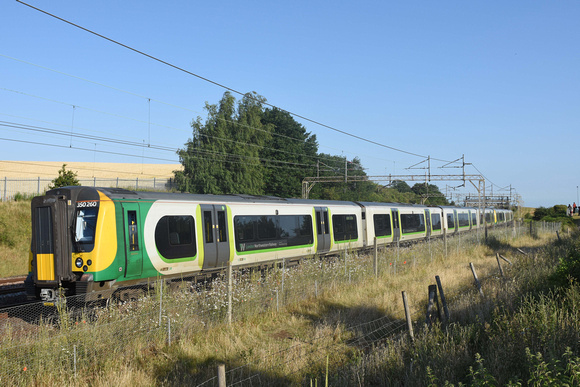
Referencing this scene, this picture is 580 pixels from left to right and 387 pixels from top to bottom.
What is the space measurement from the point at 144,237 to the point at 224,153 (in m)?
35.2

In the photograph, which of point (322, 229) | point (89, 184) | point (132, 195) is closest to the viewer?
point (132, 195)

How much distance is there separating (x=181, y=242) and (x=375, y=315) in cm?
541

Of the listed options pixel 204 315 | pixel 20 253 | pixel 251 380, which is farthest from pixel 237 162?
pixel 251 380

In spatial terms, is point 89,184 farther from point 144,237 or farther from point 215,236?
point 144,237

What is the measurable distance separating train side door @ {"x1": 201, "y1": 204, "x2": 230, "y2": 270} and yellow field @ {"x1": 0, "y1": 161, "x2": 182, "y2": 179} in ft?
136

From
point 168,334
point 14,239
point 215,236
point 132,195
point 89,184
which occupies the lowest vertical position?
point 168,334

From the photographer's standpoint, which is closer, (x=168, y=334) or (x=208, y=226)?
(x=168, y=334)

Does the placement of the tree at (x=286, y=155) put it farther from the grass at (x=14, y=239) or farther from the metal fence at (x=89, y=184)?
the grass at (x=14, y=239)

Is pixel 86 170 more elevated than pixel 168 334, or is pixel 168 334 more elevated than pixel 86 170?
pixel 86 170

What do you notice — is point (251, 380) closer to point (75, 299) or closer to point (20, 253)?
point (75, 299)

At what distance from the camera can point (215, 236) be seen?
13617 mm

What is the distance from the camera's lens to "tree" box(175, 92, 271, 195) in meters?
45.8

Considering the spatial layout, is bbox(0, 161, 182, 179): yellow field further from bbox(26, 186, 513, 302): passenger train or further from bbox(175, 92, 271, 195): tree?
bbox(26, 186, 513, 302): passenger train

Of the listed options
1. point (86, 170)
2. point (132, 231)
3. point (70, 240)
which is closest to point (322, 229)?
point (132, 231)
